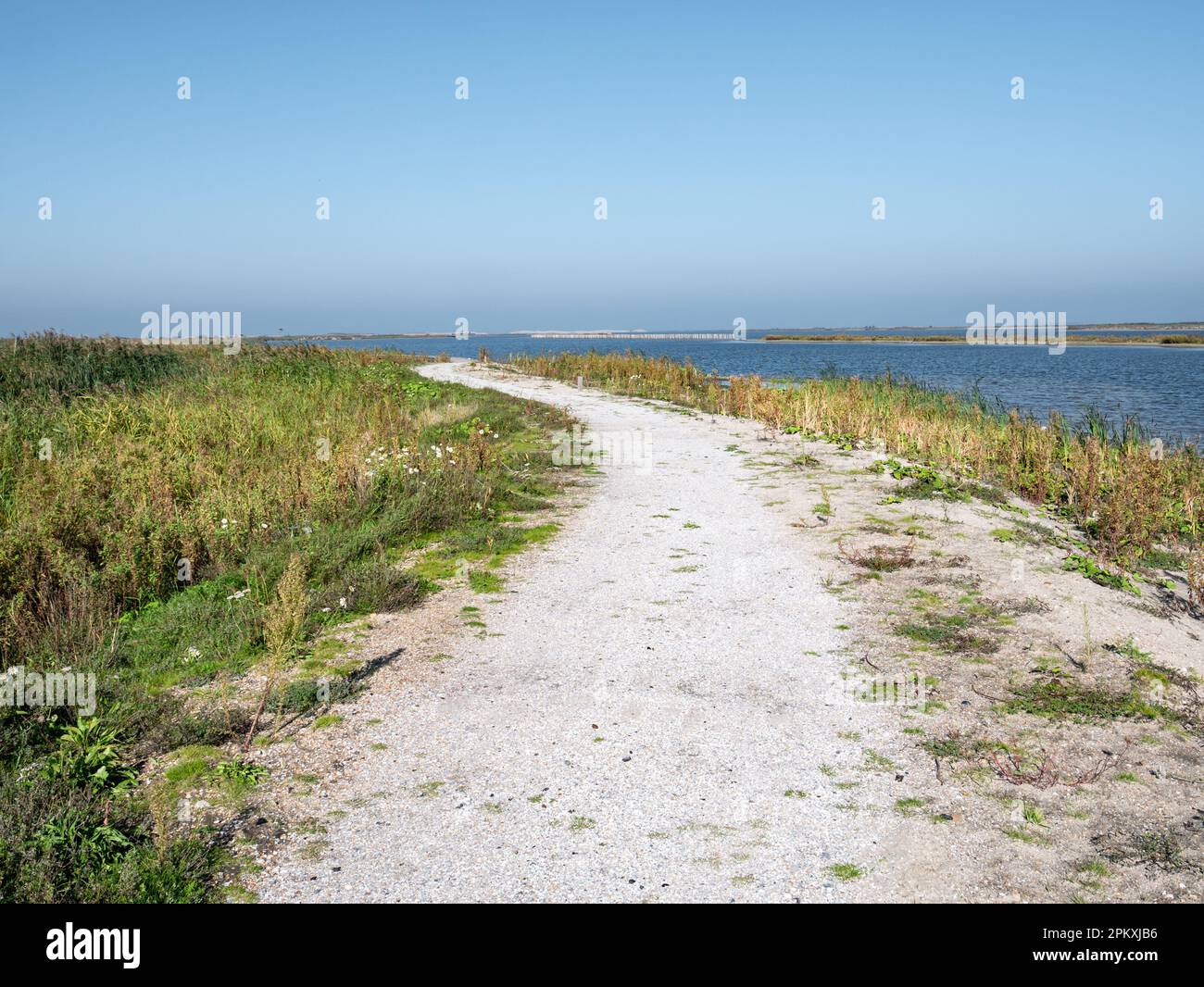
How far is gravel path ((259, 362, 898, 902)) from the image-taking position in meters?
3.54

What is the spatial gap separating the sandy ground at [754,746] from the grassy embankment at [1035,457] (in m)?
0.84

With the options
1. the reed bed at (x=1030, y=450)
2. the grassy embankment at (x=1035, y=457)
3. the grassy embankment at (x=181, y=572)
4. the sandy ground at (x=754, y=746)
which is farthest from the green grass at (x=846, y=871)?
the reed bed at (x=1030, y=450)

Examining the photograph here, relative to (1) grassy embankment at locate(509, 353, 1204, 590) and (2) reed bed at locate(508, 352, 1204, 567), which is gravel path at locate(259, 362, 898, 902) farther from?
(2) reed bed at locate(508, 352, 1204, 567)

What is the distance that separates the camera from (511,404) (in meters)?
21.0

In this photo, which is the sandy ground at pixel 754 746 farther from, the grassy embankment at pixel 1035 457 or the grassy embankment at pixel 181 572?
the grassy embankment at pixel 1035 457

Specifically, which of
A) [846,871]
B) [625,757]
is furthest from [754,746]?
[846,871]

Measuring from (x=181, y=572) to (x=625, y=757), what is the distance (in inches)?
208

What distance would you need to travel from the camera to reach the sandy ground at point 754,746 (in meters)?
3.55

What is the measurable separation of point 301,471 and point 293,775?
266 inches

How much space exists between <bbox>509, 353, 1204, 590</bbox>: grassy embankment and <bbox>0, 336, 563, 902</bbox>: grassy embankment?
617cm

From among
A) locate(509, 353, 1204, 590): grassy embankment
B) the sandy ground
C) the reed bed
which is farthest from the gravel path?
the reed bed

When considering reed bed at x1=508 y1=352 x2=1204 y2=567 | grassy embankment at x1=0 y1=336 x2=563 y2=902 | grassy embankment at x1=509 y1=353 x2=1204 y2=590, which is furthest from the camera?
reed bed at x1=508 y1=352 x2=1204 y2=567

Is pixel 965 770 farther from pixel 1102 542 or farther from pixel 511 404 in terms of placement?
pixel 511 404
